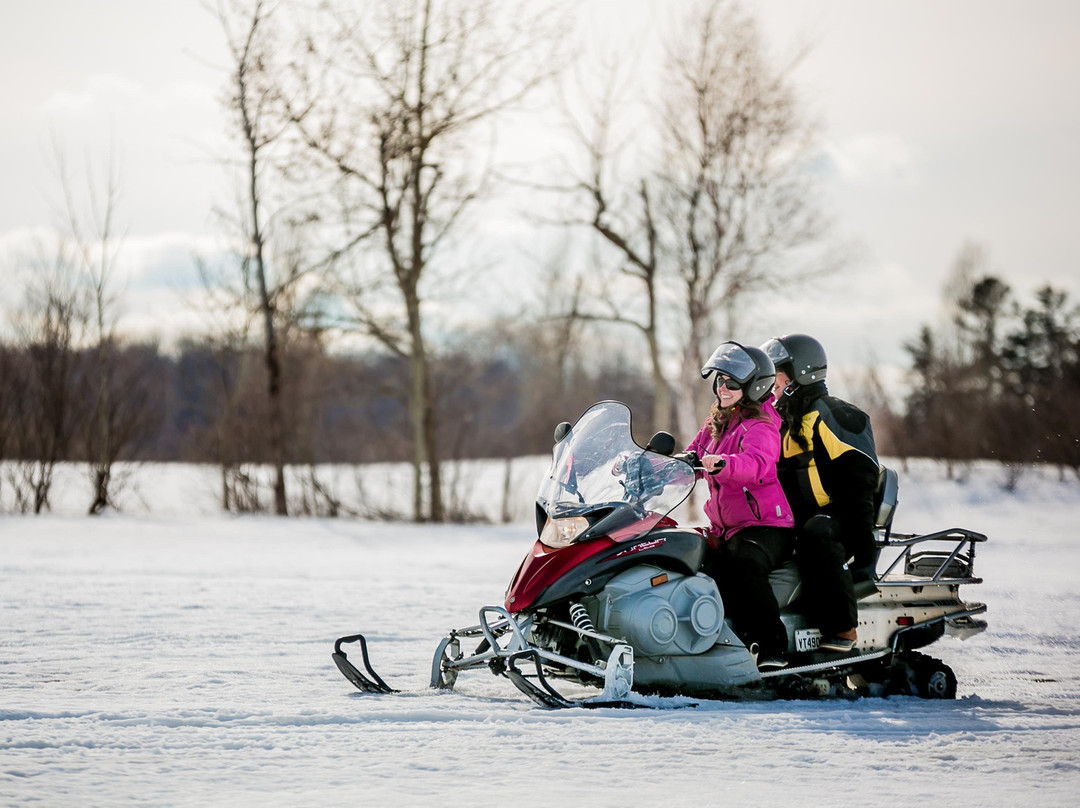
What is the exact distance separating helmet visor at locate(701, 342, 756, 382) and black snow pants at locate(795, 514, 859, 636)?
0.84 m

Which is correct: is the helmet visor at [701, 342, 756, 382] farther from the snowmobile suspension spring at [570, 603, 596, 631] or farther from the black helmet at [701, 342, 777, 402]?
the snowmobile suspension spring at [570, 603, 596, 631]

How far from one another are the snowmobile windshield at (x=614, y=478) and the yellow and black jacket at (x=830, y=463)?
0.82 metres

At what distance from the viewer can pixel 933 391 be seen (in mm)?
28672

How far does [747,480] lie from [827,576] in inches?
27.3

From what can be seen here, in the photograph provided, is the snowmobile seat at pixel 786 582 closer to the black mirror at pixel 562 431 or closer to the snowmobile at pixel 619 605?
the snowmobile at pixel 619 605

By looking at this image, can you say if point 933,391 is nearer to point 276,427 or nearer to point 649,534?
point 276,427

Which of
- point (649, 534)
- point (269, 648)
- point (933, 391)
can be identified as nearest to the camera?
point (649, 534)

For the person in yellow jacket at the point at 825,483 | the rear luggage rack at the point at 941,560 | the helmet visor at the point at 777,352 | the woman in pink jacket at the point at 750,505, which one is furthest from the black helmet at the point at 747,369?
the rear luggage rack at the point at 941,560

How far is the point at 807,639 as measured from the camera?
5523 mm

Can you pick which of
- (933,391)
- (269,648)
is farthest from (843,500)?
(933,391)

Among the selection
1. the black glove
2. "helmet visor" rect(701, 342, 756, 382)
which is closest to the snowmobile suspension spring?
the black glove

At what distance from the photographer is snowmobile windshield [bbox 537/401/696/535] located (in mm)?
5148

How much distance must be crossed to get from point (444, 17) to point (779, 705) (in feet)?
49.0

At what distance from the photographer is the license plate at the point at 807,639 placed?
18.0 feet
